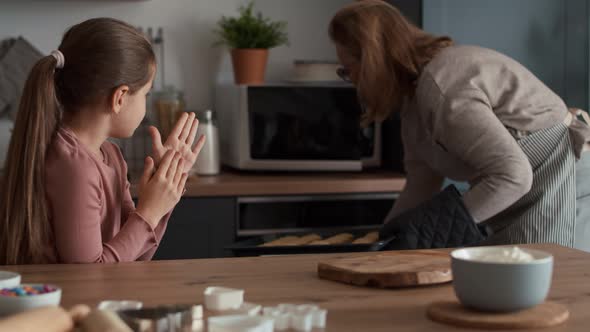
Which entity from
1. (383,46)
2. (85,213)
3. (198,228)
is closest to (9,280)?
(85,213)

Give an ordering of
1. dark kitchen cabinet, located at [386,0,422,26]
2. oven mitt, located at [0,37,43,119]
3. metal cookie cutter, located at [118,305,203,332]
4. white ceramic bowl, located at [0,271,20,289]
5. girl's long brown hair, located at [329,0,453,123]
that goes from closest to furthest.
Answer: metal cookie cutter, located at [118,305,203,332] < white ceramic bowl, located at [0,271,20,289] < girl's long brown hair, located at [329,0,453,123] < dark kitchen cabinet, located at [386,0,422,26] < oven mitt, located at [0,37,43,119]

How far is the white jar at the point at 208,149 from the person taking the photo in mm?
3006

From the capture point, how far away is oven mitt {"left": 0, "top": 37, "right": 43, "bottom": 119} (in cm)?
315

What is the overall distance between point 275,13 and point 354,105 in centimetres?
67

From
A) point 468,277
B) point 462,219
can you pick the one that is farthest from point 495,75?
point 468,277

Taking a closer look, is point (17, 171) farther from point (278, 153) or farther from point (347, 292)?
point (278, 153)

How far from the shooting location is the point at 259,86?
9.75ft

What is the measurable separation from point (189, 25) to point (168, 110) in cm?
41

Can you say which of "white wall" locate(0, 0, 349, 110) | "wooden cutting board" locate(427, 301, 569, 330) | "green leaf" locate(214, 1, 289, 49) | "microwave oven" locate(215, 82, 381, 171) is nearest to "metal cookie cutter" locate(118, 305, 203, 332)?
"wooden cutting board" locate(427, 301, 569, 330)

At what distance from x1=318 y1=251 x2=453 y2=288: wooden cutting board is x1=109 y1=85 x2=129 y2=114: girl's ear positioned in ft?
1.91

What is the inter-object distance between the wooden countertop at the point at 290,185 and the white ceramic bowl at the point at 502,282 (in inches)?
74.4

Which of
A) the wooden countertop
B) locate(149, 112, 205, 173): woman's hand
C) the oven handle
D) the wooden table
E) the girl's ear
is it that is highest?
the girl's ear

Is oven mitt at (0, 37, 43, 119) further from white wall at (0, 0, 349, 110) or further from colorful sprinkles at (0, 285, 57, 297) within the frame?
colorful sprinkles at (0, 285, 57, 297)

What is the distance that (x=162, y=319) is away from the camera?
2.88 ft
